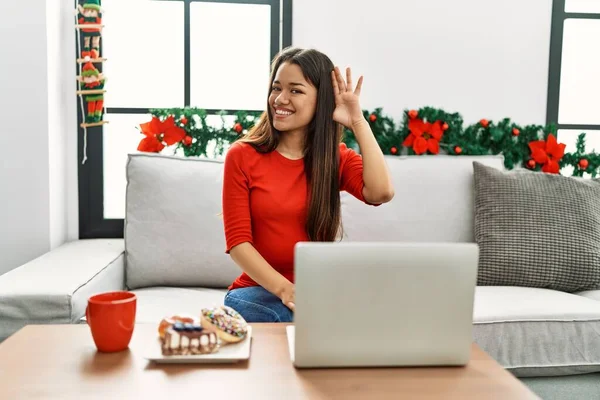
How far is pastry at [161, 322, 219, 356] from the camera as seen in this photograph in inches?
35.8

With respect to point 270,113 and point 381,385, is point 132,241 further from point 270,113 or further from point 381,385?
point 381,385

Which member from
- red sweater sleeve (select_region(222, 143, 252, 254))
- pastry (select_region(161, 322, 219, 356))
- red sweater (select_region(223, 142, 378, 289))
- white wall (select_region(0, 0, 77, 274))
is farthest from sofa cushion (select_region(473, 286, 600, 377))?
white wall (select_region(0, 0, 77, 274))

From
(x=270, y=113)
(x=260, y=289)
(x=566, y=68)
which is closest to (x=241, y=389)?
(x=260, y=289)

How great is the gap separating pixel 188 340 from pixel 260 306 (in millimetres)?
423

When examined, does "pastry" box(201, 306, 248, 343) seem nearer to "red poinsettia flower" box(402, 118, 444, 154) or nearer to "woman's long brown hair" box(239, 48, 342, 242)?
"woman's long brown hair" box(239, 48, 342, 242)

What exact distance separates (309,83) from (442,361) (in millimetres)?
854

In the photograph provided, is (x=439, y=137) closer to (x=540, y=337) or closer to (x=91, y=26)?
(x=540, y=337)

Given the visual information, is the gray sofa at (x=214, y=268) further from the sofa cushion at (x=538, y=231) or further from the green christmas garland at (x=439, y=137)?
the green christmas garland at (x=439, y=137)

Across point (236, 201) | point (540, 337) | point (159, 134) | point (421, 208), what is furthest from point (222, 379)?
point (159, 134)

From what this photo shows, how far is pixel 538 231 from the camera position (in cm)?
210

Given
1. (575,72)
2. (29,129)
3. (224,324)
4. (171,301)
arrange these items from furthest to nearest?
(575,72)
(29,129)
(171,301)
(224,324)

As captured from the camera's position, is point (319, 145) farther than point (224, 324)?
Yes

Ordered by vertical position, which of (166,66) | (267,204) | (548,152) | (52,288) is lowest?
(52,288)

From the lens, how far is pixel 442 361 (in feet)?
2.94
